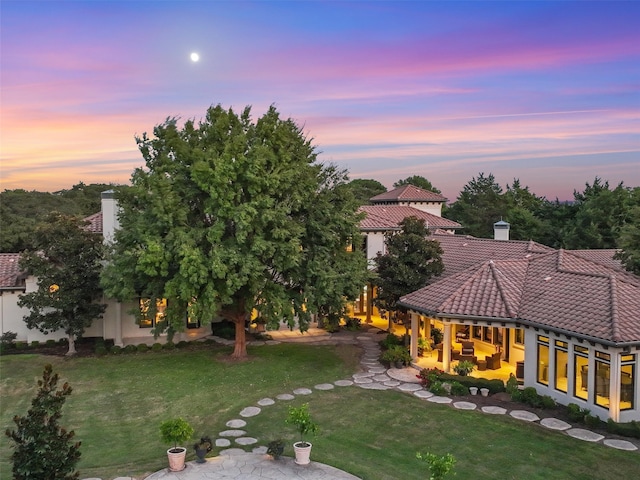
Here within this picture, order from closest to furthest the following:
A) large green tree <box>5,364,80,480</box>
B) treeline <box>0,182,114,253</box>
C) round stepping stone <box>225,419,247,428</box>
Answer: large green tree <box>5,364,80,480</box> → round stepping stone <box>225,419,247,428</box> → treeline <box>0,182,114,253</box>

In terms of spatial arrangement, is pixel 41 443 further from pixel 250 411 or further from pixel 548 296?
pixel 548 296

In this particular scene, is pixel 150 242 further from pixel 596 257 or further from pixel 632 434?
pixel 596 257

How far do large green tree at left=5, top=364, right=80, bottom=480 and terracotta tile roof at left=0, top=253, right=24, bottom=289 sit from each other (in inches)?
738

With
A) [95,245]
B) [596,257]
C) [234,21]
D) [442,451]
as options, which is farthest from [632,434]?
[95,245]

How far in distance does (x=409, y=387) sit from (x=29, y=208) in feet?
149

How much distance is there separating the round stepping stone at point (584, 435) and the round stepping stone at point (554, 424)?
0.76 feet

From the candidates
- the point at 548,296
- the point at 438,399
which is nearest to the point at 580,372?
the point at 548,296

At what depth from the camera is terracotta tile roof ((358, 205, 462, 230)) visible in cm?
2986

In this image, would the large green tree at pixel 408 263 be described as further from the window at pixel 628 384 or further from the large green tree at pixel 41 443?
the large green tree at pixel 41 443

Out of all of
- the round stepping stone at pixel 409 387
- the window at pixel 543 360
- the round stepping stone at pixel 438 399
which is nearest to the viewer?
the round stepping stone at pixel 438 399

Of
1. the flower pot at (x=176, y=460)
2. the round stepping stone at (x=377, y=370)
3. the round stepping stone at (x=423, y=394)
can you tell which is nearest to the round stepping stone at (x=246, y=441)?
the flower pot at (x=176, y=460)

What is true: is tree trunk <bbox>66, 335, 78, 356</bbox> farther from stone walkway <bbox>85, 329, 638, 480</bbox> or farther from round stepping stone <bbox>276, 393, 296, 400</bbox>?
round stepping stone <bbox>276, 393, 296, 400</bbox>

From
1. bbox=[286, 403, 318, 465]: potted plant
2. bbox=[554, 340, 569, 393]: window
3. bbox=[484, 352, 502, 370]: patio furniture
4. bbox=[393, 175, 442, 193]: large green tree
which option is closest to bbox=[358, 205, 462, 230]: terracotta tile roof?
bbox=[484, 352, 502, 370]: patio furniture

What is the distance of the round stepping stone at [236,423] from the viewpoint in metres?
14.6
